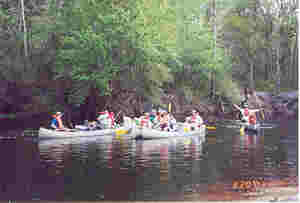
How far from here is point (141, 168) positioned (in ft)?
62.2

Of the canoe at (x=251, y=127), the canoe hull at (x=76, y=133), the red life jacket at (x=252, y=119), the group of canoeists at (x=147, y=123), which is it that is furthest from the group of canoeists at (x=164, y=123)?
the red life jacket at (x=252, y=119)

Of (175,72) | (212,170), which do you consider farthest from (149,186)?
(175,72)

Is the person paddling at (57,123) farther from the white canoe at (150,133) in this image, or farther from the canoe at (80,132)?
the white canoe at (150,133)

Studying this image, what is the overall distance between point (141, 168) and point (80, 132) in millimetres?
12792

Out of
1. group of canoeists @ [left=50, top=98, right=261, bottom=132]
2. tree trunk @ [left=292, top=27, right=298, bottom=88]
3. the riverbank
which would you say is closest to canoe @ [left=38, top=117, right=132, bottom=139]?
group of canoeists @ [left=50, top=98, right=261, bottom=132]

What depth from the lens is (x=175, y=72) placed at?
4712 centimetres

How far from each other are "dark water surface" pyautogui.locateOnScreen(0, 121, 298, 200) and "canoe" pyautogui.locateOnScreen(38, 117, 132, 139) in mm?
810

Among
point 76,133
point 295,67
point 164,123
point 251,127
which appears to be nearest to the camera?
point 76,133

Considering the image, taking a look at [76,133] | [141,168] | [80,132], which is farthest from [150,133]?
[141,168]

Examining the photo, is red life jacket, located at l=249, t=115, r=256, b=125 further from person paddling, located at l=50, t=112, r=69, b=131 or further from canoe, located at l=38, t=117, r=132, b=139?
person paddling, located at l=50, t=112, r=69, b=131

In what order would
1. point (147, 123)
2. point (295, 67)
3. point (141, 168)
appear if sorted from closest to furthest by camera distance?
point (141, 168), point (147, 123), point (295, 67)

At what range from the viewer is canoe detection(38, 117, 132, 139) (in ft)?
97.9

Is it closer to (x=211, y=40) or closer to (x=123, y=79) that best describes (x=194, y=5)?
(x=211, y=40)

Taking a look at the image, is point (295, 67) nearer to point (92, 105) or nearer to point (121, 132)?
point (92, 105)
